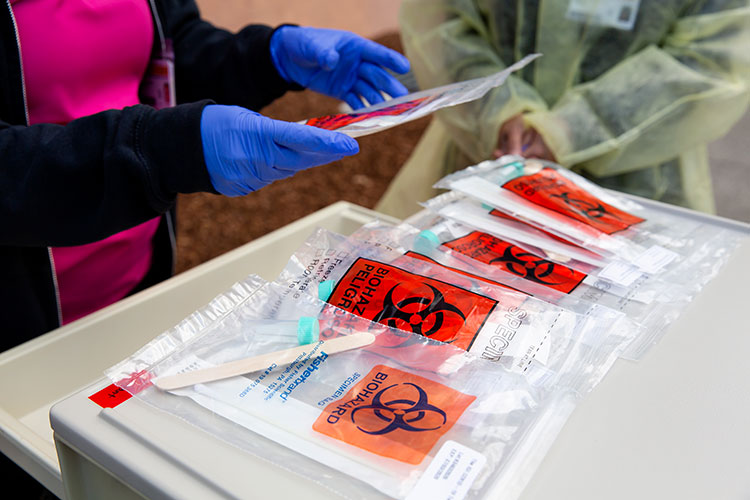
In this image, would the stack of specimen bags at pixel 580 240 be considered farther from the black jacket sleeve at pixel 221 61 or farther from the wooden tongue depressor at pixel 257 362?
the black jacket sleeve at pixel 221 61

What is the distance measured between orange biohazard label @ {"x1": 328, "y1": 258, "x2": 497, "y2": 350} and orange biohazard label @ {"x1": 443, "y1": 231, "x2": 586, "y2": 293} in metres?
0.09

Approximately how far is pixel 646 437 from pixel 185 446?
32 cm

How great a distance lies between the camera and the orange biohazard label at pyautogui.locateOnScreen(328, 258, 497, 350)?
1.56ft

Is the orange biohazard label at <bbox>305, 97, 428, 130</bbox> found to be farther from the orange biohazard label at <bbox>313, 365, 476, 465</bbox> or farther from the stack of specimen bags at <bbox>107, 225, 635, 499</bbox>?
the orange biohazard label at <bbox>313, 365, 476, 465</bbox>

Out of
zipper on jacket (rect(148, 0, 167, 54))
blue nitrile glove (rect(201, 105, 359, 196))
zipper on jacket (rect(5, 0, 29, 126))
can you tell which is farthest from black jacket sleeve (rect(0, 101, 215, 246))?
zipper on jacket (rect(148, 0, 167, 54))

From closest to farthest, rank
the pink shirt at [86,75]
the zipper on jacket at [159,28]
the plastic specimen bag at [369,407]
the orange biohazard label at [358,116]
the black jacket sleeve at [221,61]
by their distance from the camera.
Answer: the plastic specimen bag at [369,407] → the orange biohazard label at [358,116] → the pink shirt at [86,75] → the zipper on jacket at [159,28] → the black jacket sleeve at [221,61]

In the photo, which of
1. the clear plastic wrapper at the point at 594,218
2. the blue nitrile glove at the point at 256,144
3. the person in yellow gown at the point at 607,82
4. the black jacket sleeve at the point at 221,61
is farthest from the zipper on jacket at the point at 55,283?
the person in yellow gown at the point at 607,82

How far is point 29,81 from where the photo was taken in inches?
27.9

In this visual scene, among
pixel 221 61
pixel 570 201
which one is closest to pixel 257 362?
pixel 570 201

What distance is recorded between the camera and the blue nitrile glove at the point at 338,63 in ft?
2.92

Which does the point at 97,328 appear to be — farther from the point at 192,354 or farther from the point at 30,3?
the point at 30,3

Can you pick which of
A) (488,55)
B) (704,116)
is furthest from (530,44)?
(704,116)

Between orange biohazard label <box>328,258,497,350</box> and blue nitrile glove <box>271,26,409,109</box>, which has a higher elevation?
blue nitrile glove <box>271,26,409,109</box>

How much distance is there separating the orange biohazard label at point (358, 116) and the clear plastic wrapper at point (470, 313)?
0.45 feet
